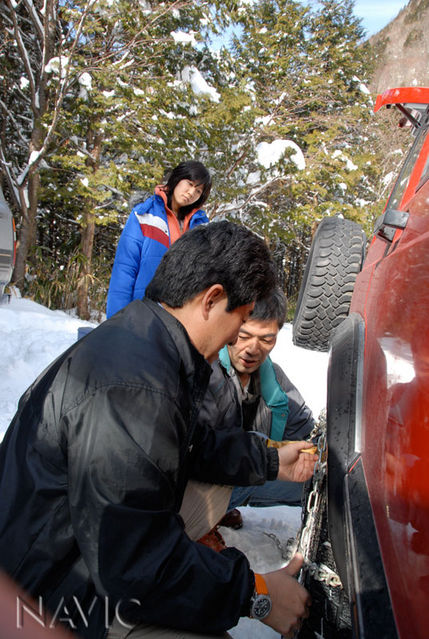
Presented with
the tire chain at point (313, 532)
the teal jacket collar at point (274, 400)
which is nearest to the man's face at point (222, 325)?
the tire chain at point (313, 532)

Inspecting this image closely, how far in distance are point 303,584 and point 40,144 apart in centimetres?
662

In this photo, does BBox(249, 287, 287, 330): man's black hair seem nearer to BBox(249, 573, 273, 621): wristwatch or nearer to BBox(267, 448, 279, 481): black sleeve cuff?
BBox(267, 448, 279, 481): black sleeve cuff

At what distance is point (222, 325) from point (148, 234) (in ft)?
5.16

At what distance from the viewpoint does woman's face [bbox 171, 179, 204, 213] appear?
2.65 metres

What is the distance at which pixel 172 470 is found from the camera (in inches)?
37.8

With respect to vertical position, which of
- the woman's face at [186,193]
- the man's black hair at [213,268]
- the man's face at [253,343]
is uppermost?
the woman's face at [186,193]

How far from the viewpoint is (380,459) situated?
0.85 meters

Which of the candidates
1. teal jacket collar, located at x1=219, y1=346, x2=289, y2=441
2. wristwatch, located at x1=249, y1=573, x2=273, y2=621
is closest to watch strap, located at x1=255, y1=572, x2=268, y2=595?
wristwatch, located at x1=249, y1=573, x2=273, y2=621

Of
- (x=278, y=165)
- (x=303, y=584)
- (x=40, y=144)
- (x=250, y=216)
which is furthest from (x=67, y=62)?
(x=303, y=584)

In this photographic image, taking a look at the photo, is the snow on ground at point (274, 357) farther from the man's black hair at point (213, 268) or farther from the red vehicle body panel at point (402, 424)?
the man's black hair at point (213, 268)

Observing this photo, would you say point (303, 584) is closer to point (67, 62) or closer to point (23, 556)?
point (23, 556)

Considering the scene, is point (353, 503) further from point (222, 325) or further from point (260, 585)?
point (222, 325)

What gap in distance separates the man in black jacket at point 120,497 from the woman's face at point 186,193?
1.66m

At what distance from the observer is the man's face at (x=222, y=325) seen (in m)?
1.17
